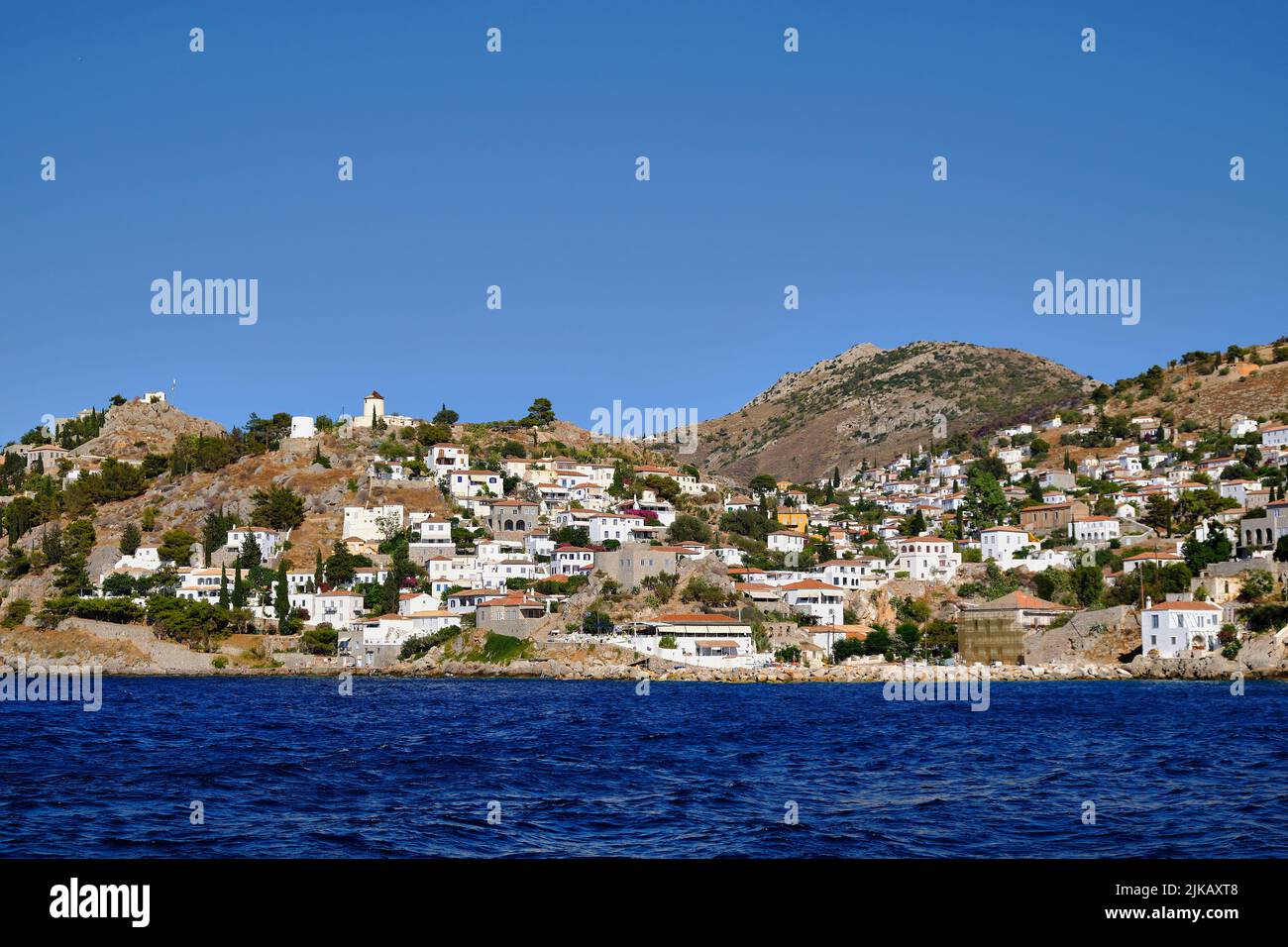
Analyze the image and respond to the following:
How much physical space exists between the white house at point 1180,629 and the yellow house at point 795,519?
4531 cm

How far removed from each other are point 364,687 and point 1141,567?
165 feet

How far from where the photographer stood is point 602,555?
8288 cm

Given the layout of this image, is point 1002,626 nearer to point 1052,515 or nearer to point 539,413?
point 1052,515

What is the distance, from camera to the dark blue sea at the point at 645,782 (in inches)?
645

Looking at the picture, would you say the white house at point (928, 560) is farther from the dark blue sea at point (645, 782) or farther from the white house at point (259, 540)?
the white house at point (259, 540)

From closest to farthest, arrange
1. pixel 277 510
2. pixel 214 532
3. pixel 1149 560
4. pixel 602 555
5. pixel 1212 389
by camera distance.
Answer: pixel 602 555
pixel 1149 560
pixel 214 532
pixel 277 510
pixel 1212 389

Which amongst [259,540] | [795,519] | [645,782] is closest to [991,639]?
[795,519]

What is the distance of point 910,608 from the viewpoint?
8538cm

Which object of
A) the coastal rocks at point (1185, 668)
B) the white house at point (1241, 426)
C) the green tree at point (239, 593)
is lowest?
the coastal rocks at point (1185, 668)

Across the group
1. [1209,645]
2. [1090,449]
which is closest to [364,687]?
[1209,645]

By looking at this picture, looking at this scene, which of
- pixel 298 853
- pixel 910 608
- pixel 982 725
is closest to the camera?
pixel 298 853

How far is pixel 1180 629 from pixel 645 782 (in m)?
56.2

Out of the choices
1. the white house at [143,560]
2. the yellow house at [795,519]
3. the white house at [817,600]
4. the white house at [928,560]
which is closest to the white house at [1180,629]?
the white house at [817,600]
